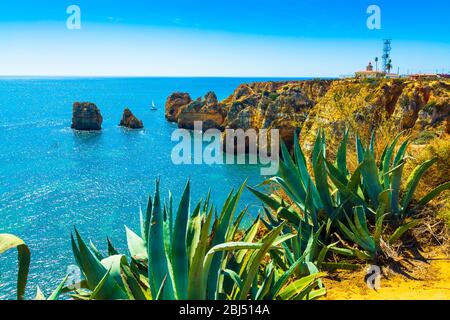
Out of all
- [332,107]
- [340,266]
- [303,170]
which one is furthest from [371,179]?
[332,107]

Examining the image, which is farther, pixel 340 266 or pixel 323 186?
pixel 323 186

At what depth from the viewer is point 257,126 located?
122 feet

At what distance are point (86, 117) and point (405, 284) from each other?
49.3 m

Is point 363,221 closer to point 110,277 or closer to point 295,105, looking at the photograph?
point 110,277

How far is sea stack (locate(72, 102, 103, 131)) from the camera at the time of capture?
48094mm

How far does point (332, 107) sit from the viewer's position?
6.47 metres

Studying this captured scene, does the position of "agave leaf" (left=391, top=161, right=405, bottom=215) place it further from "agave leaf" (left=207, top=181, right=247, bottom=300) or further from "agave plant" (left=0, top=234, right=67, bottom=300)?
"agave plant" (left=0, top=234, right=67, bottom=300)

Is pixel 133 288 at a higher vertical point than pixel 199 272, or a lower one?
lower

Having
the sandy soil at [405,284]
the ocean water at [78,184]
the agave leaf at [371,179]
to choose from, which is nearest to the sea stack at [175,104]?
the ocean water at [78,184]

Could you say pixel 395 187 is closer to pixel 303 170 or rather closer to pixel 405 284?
pixel 303 170

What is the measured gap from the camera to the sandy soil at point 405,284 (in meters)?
2.66

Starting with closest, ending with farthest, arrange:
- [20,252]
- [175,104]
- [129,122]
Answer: [20,252] → [129,122] → [175,104]

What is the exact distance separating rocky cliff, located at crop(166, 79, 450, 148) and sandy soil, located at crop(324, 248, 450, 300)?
2367mm
